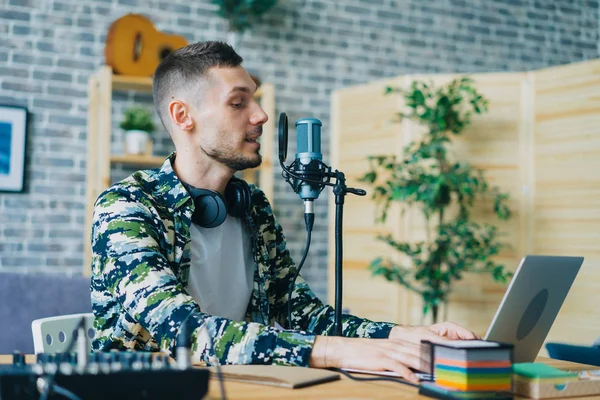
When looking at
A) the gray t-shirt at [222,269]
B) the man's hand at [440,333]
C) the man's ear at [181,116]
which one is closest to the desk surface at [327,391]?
the man's hand at [440,333]

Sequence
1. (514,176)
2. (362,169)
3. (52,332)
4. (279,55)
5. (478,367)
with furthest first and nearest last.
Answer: (279,55) < (362,169) < (514,176) < (52,332) < (478,367)

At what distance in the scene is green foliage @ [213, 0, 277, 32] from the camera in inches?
185

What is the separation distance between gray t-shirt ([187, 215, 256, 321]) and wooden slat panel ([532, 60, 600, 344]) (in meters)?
2.66

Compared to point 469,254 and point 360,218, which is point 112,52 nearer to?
point 360,218

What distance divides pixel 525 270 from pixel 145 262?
2.37 feet

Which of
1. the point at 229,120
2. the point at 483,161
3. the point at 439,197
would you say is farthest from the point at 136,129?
the point at 229,120

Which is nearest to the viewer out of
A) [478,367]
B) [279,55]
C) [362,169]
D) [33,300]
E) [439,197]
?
[478,367]

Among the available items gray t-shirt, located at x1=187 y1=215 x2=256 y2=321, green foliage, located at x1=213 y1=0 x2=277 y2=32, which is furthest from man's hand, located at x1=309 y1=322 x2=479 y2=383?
green foliage, located at x1=213 y1=0 x2=277 y2=32

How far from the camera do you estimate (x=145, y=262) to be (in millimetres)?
1500

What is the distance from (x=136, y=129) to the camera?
14.2 ft

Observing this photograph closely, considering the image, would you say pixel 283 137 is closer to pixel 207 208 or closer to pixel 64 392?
pixel 207 208

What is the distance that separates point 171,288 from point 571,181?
10.4ft

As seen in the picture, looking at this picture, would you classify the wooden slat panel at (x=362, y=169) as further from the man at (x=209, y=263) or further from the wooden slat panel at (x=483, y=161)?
the man at (x=209, y=263)


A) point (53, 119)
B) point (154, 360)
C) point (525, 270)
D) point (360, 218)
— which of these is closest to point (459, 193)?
point (360, 218)
